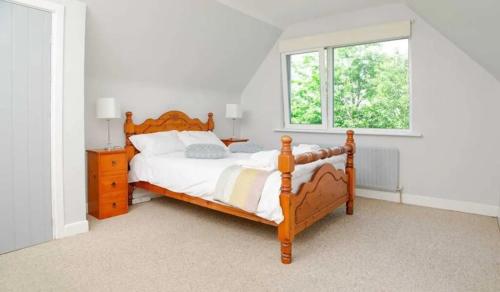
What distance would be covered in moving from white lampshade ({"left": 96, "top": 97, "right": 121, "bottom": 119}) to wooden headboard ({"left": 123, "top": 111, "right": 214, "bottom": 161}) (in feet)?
1.51

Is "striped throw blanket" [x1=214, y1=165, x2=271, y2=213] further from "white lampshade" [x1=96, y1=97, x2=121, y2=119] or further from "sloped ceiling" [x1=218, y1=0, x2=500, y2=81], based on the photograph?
"sloped ceiling" [x1=218, y1=0, x2=500, y2=81]

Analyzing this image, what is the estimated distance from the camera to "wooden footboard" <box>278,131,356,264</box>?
2520mm

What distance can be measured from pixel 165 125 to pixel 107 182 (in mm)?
1287

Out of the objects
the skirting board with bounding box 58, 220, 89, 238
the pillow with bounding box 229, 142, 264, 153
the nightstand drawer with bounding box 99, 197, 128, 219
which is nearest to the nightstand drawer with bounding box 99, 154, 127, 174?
the nightstand drawer with bounding box 99, 197, 128, 219

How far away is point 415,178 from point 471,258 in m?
1.69

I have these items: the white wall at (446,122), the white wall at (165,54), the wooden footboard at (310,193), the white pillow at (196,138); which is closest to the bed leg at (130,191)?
the white wall at (165,54)

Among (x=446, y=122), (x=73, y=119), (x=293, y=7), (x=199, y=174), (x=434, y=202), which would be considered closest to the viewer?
(x=73, y=119)

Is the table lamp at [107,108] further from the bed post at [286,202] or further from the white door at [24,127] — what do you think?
the bed post at [286,202]

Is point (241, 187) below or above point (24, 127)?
below

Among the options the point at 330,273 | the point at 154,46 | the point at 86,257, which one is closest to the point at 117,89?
the point at 154,46

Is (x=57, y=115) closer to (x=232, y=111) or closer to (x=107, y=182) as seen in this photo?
(x=107, y=182)

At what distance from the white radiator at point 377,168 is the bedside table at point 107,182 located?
120 inches

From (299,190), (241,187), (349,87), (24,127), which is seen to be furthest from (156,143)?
(349,87)

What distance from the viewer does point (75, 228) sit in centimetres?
308
